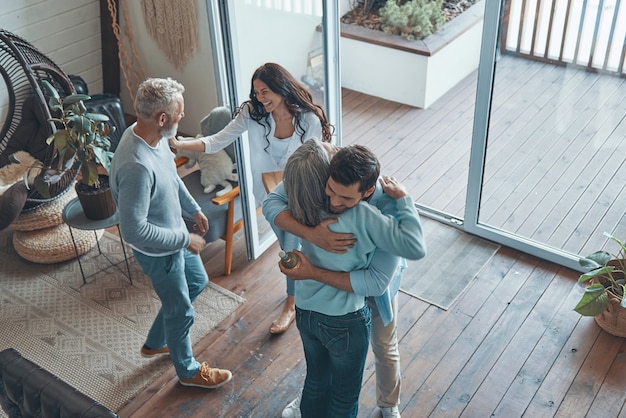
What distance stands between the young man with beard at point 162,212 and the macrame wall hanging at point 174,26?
7.45ft

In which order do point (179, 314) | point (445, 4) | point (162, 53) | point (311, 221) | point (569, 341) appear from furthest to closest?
point (445, 4)
point (162, 53)
point (569, 341)
point (179, 314)
point (311, 221)

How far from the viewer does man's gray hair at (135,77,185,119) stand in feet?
8.56

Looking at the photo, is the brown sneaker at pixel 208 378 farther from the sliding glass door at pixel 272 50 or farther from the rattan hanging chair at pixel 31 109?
the rattan hanging chair at pixel 31 109

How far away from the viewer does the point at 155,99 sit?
261 centimetres

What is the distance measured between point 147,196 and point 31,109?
2344mm

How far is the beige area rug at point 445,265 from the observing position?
3.93 metres

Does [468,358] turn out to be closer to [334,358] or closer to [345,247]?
[334,358]

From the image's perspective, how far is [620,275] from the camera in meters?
3.60

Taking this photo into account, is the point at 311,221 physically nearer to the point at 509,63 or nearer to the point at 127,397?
the point at 127,397

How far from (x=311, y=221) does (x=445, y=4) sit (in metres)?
4.66

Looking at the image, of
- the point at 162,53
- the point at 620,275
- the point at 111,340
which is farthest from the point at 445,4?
the point at 111,340

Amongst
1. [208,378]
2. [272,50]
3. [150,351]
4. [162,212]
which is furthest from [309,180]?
[272,50]

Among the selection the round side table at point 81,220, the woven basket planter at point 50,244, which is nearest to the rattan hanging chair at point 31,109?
the woven basket planter at point 50,244

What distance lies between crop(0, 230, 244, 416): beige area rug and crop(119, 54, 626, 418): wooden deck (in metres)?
0.11
